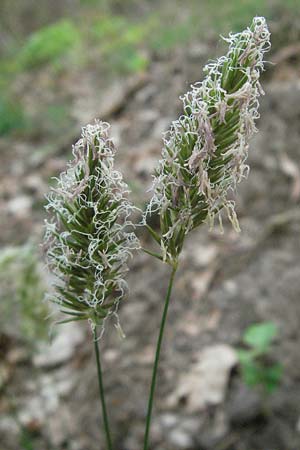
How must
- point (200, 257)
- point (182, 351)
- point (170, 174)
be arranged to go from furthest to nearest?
point (200, 257) → point (182, 351) → point (170, 174)

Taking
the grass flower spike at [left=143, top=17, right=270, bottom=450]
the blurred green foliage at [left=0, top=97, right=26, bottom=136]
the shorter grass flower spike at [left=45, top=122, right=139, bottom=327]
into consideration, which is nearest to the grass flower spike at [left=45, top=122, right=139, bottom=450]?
the shorter grass flower spike at [left=45, top=122, right=139, bottom=327]

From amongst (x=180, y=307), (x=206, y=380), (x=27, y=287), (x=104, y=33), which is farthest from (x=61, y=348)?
(x=104, y=33)

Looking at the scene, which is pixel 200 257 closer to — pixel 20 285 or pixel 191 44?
pixel 20 285

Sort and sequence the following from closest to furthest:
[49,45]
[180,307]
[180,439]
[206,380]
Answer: [180,439] → [206,380] → [180,307] → [49,45]

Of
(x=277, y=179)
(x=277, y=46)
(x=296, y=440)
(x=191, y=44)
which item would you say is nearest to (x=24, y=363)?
(x=296, y=440)

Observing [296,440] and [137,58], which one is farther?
[137,58]

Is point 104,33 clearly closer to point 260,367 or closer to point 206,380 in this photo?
point 206,380

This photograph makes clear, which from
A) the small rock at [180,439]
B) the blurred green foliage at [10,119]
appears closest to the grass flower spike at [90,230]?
the small rock at [180,439]

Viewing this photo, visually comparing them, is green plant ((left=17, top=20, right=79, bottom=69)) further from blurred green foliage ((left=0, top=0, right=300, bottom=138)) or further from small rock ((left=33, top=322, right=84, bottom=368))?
small rock ((left=33, top=322, right=84, bottom=368))
